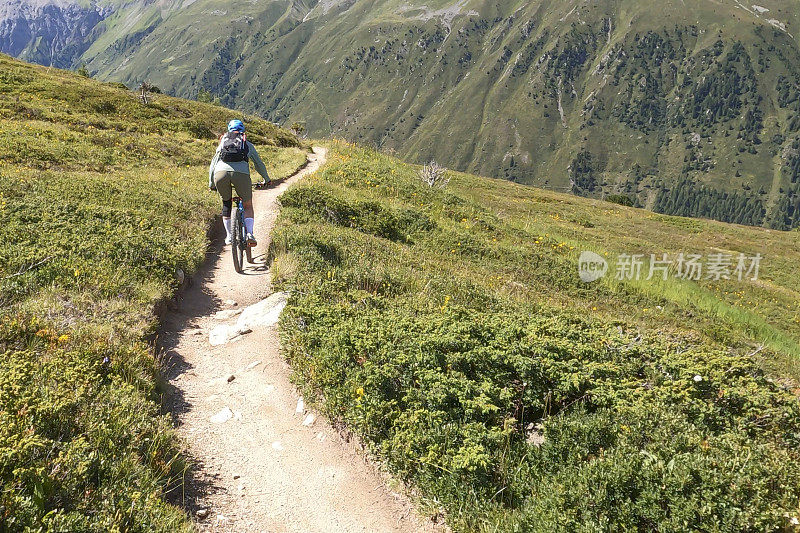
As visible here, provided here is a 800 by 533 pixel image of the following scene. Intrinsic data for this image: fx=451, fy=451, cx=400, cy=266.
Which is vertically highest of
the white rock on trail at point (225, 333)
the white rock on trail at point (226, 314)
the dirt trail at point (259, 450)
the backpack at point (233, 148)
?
the backpack at point (233, 148)

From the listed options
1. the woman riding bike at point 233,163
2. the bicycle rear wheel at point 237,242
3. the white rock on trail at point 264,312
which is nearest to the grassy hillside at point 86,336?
the bicycle rear wheel at point 237,242

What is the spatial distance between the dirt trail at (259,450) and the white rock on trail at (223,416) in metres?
0.01

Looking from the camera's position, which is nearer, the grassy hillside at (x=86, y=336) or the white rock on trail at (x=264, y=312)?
the grassy hillside at (x=86, y=336)

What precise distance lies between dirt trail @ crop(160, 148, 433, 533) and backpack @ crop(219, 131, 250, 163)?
148 inches

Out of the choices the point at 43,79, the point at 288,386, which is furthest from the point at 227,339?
the point at 43,79

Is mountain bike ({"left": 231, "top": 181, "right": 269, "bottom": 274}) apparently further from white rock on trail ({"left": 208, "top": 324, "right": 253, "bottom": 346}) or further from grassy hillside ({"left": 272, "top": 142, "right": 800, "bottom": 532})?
white rock on trail ({"left": 208, "top": 324, "right": 253, "bottom": 346})

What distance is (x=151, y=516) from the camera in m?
3.80

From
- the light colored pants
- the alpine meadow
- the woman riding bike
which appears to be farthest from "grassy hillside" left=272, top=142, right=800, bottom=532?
the woman riding bike

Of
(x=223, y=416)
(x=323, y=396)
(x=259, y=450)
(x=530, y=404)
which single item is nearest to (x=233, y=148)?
(x=223, y=416)

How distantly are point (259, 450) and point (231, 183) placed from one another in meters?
6.87

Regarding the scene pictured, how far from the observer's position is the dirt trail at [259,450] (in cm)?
465

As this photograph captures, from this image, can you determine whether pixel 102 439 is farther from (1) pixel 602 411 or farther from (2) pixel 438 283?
(2) pixel 438 283

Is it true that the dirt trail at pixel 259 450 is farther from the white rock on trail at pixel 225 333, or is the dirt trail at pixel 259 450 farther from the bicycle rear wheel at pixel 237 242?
the bicycle rear wheel at pixel 237 242

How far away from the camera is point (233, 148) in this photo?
32.6ft
